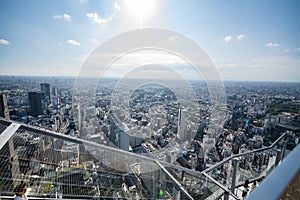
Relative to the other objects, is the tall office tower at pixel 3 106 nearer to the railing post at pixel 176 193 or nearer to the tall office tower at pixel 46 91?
the tall office tower at pixel 46 91

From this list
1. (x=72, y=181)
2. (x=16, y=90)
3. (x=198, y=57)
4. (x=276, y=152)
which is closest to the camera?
(x=72, y=181)

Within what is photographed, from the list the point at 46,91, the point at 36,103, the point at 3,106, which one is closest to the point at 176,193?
the point at 3,106

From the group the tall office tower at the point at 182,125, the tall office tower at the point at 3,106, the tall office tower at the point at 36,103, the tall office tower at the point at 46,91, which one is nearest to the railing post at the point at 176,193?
the tall office tower at the point at 182,125

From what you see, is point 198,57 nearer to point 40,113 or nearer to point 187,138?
point 187,138

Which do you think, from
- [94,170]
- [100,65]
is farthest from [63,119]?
[94,170]

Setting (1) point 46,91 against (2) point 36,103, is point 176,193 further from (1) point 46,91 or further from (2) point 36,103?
(1) point 46,91

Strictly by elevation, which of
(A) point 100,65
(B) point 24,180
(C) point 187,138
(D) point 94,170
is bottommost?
(C) point 187,138
